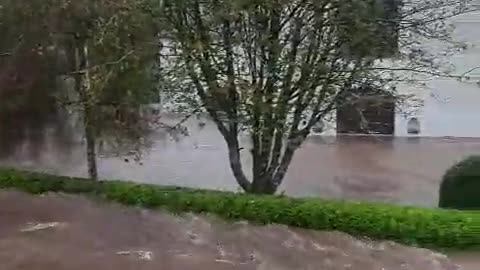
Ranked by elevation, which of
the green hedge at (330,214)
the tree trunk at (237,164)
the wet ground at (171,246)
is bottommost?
the wet ground at (171,246)

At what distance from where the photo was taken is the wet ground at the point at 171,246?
610cm

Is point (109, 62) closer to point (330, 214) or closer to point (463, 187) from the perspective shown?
point (330, 214)

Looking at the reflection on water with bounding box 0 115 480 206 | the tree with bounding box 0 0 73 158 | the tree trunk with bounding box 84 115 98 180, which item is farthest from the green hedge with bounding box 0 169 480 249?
the tree with bounding box 0 0 73 158

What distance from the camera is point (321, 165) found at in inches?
427

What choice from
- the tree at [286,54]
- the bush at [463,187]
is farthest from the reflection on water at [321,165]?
the tree at [286,54]

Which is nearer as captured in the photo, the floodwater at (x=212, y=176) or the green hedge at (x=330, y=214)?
the floodwater at (x=212, y=176)

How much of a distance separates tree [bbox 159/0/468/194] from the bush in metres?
1.14

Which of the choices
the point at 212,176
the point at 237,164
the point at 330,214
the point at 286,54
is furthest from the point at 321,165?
the point at 286,54

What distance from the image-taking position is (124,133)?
727 centimetres

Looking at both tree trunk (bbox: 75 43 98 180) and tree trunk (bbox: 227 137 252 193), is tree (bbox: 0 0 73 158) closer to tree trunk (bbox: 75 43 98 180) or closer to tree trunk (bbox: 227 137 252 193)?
tree trunk (bbox: 75 43 98 180)

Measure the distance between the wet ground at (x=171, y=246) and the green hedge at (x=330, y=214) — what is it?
104 millimetres

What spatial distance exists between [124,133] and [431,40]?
121 inches

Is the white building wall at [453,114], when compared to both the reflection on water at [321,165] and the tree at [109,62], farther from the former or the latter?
the tree at [109,62]

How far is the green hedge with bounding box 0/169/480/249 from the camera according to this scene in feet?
21.2
